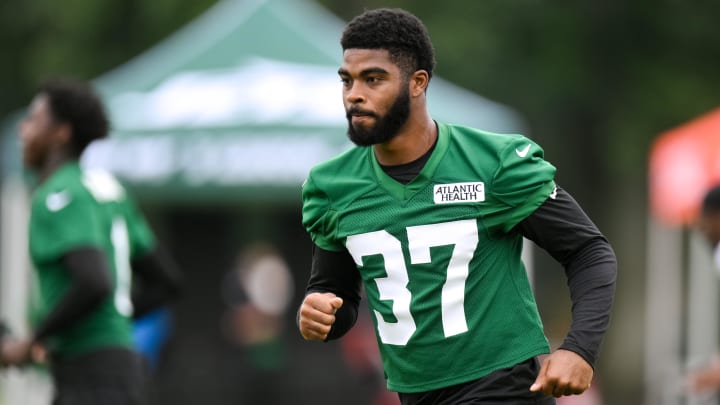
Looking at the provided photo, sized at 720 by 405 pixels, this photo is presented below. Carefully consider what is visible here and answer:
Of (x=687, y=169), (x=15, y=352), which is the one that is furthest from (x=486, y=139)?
(x=687, y=169)

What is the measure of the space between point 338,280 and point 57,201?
1.95 m

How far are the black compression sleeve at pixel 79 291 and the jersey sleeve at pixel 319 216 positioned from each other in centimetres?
167

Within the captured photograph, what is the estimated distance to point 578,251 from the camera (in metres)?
4.39

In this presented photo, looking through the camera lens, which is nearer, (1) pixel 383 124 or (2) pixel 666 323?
(1) pixel 383 124

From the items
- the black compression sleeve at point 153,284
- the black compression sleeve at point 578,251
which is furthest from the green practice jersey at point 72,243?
the black compression sleeve at point 578,251

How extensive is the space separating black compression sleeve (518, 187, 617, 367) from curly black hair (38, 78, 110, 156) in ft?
9.34

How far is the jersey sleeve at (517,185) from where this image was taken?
14.3ft

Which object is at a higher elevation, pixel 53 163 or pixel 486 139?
pixel 486 139

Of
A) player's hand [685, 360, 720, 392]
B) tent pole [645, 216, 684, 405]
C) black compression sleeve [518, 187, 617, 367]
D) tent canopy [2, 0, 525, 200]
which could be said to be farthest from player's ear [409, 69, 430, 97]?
tent pole [645, 216, 684, 405]

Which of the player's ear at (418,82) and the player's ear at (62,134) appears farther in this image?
the player's ear at (62,134)

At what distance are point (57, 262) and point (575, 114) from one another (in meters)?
16.4

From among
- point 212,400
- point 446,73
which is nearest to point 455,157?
point 212,400

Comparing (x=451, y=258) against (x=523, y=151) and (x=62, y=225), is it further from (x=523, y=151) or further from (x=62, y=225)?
(x=62, y=225)

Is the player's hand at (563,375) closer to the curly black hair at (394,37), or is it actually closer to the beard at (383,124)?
the beard at (383,124)
